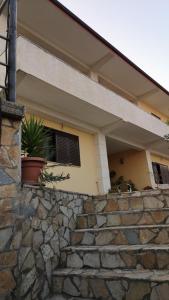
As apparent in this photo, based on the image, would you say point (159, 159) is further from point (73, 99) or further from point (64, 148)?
point (73, 99)

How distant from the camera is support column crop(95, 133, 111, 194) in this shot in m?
9.54

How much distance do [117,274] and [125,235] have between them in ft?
2.82

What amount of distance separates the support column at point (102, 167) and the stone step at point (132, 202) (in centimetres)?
386

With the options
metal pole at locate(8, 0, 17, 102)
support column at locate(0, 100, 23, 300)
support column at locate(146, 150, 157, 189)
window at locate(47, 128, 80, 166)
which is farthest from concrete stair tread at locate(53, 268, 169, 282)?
support column at locate(146, 150, 157, 189)

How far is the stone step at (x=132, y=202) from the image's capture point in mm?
5176

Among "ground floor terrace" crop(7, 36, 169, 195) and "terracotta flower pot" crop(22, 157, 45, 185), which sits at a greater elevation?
"ground floor terrace" crop(7, 36, 169, 195)

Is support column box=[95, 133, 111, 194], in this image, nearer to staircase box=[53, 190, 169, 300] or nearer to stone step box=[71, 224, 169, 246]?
staircase box=[53, 190, 169, 300]

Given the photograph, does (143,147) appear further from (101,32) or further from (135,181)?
(101,32)

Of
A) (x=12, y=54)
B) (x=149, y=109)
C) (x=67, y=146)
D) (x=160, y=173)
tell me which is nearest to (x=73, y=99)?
(x=67, y=146)

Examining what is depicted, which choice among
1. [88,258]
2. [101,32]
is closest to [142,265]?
[88,258]

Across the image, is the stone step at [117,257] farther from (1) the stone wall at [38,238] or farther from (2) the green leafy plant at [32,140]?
(2) the green leafy plant at [32,140]

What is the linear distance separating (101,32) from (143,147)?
578 cm

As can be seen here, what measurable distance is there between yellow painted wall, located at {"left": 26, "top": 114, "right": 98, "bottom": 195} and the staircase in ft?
10.3

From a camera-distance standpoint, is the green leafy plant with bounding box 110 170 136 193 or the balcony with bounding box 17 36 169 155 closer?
the balcony with bounding box 17 36 169 155
